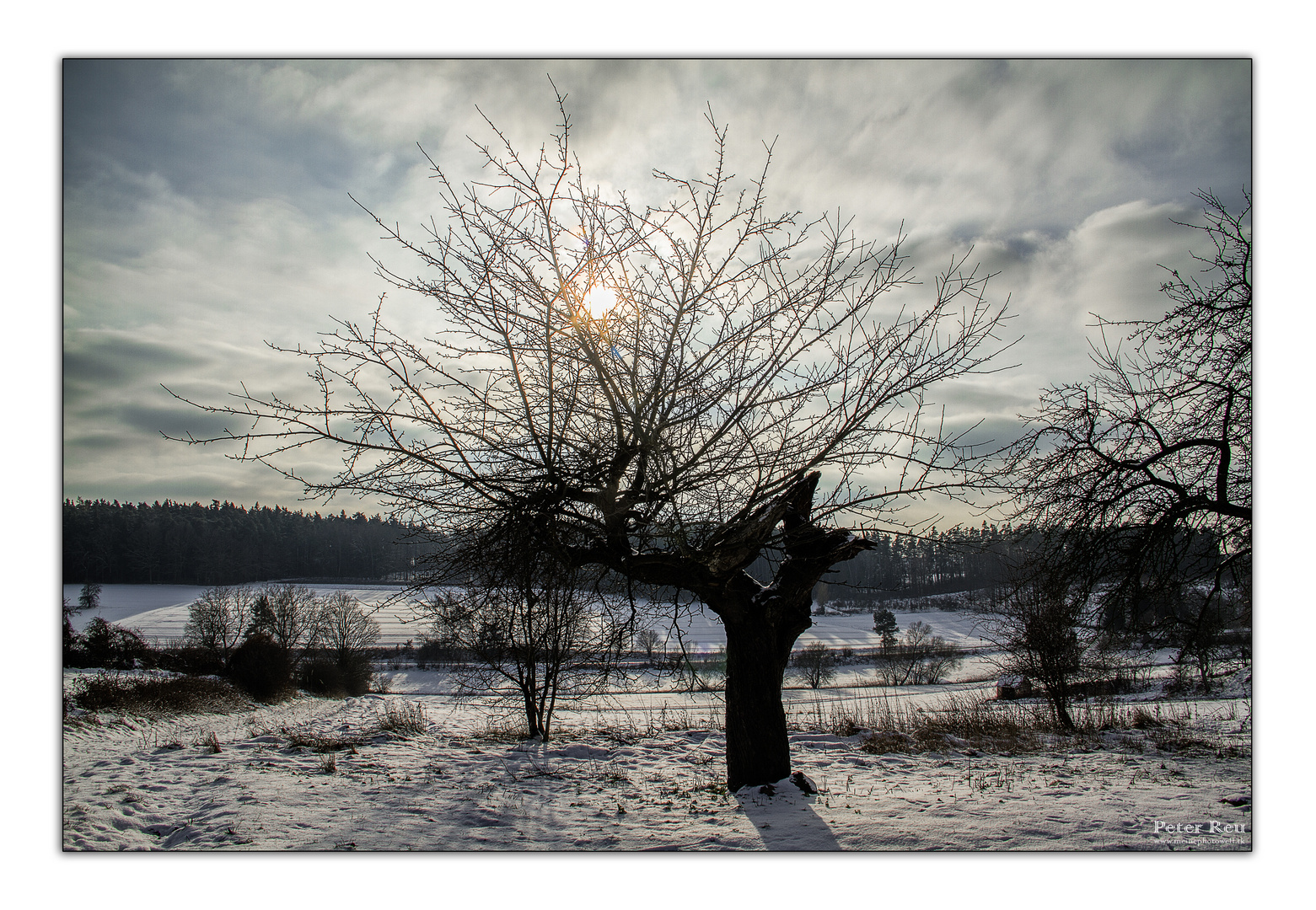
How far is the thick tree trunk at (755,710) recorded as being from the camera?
A: 16.6ft

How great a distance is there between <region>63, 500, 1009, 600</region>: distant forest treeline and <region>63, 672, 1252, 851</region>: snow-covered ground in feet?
4.65

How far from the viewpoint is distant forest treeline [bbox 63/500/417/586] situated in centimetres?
382

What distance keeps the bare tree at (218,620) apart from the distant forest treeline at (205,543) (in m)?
3.28

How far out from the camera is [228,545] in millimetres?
10625

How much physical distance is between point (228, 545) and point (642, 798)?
9.81m

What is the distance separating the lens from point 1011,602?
1185cm

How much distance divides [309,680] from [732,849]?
85.5 feet

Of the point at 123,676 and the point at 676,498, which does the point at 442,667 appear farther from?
the point at 676,498

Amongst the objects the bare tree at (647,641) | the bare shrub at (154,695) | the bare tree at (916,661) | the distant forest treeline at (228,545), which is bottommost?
the bare tree at (916,661)

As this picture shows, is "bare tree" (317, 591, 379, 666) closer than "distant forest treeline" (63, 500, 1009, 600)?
→ No

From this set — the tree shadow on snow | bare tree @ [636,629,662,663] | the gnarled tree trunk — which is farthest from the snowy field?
the tree shadow on snow
